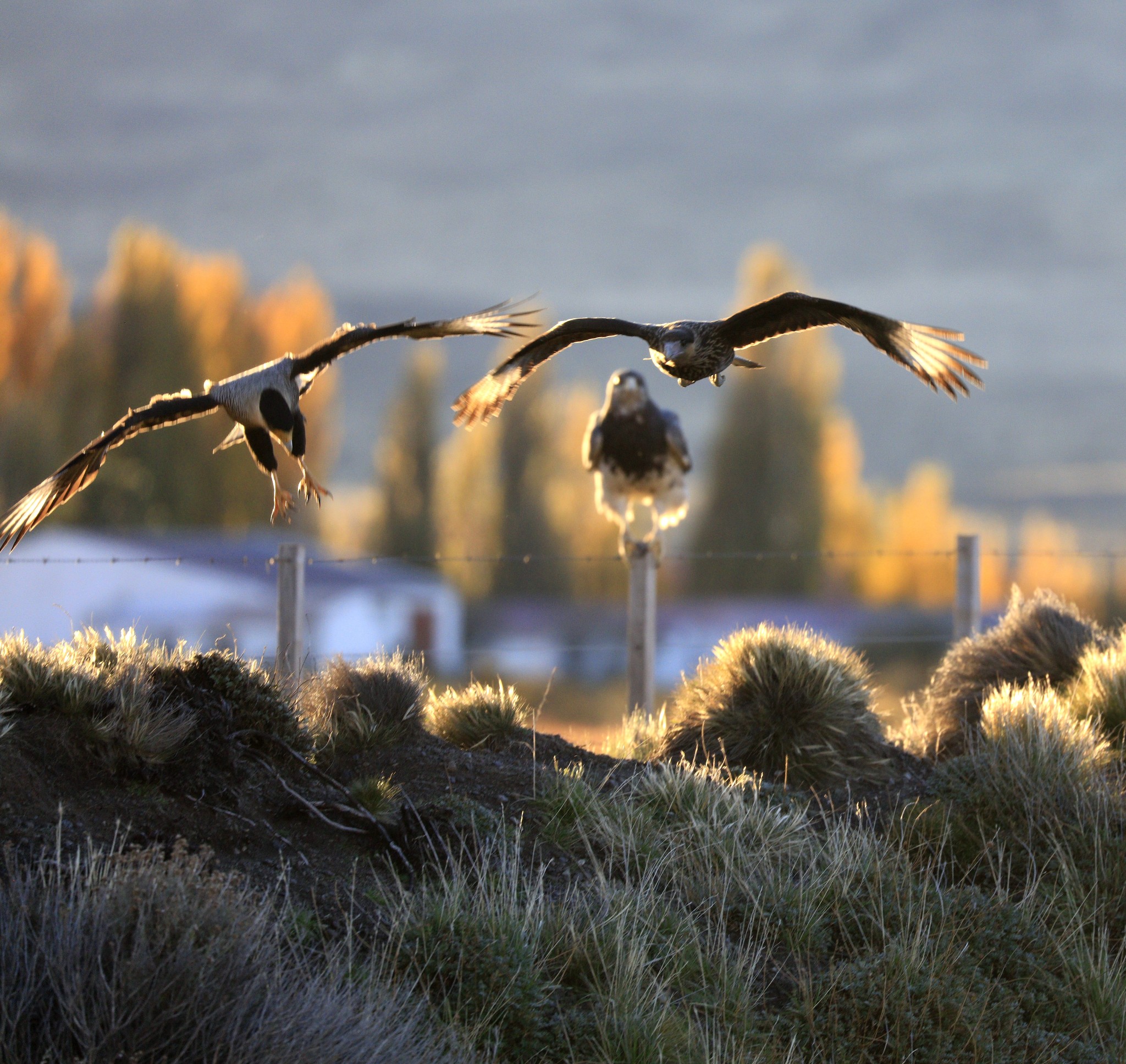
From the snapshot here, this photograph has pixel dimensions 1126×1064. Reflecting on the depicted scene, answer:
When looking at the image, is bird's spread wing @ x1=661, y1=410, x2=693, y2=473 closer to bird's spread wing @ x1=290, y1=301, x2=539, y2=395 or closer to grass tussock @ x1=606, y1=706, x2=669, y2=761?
grass tussock @ x1=606, y1=706, x2=669, y2=761

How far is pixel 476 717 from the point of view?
6.46m

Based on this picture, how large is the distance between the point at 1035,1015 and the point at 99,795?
3553 millimetres

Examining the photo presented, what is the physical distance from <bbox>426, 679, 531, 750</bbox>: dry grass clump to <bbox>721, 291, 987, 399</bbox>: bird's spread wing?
224cm

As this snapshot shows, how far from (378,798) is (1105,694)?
4.38m

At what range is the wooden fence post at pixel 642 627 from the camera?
331 inches

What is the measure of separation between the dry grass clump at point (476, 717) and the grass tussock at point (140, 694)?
4.15 ft

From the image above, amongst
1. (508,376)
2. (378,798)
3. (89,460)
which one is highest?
(508,376)

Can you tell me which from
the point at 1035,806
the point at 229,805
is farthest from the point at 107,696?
the point at 1035,806

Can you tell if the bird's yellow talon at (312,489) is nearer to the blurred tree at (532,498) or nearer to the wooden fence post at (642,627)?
the wooden fence post at (642,627)

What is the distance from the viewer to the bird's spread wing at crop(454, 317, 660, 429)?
5758mm

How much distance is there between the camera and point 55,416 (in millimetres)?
32812

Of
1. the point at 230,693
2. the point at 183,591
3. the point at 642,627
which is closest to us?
the point at 230,693

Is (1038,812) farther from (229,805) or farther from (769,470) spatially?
(769,470)

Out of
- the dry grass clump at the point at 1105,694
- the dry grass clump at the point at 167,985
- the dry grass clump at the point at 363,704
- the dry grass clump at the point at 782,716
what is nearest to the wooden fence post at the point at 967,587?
the dry grass clump at the point at 1105,694
